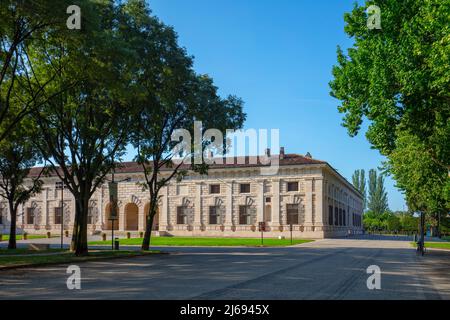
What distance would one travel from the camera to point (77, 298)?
40.1 feet

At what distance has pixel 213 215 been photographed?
6919 centimetres

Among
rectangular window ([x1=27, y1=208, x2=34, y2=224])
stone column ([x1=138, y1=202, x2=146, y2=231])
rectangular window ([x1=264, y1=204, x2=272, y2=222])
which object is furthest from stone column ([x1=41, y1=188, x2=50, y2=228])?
rectangular window ([x1=264, y1=204, x2=272, y2=222])

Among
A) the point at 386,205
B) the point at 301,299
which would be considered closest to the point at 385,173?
the point at 301,299

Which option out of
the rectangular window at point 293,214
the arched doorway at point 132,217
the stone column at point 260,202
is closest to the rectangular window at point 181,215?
the arched doorway at point 132,217

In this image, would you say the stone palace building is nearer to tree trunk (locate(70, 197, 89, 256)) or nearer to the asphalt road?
tree trunk (locate(70, 197, 89, 256))

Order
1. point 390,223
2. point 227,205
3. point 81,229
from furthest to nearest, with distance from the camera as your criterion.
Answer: point 390,223 → point 227,205 → point 81,229

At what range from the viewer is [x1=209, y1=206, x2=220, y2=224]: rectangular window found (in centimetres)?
6894

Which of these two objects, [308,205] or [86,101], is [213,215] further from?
[86,101]

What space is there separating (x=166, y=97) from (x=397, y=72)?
1459cm

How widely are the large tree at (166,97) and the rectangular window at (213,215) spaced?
33965 mm

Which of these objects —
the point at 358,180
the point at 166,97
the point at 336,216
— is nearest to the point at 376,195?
the point at 358,180

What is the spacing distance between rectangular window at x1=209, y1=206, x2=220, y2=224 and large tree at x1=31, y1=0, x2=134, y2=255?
37921 millimetres

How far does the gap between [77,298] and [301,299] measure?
18.1ft

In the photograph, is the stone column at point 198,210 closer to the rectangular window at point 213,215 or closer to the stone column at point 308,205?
the rectangular window at point 213,215
